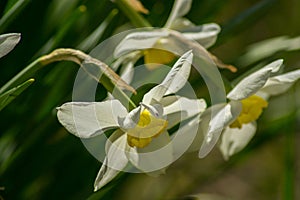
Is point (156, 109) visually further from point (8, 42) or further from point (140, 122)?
point (8, 42)

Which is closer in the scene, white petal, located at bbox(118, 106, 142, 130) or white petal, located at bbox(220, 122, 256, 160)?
white petal, located at bbox(118, 106, 142, 130)

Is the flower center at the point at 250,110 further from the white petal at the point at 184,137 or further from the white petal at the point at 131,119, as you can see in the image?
the white petal at the point at 131,119

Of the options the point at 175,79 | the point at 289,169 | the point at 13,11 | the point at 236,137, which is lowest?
the point at 289,169

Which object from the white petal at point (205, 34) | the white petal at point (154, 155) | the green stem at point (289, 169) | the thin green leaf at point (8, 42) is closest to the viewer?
the thin green leaf at point (8, 42)

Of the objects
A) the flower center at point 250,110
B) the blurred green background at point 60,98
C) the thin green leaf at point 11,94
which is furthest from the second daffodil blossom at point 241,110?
the thin green leaf at point 11,94

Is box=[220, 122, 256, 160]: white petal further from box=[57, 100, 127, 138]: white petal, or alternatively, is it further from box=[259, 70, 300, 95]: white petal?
box=[57, 100, 127, 138]: white petal

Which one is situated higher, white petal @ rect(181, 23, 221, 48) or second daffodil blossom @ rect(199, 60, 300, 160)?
white petal @ rect(181, 23, 221, 48)

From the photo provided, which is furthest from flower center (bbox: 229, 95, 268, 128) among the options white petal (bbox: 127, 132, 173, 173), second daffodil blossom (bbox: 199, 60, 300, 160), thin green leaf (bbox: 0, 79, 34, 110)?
thin green leaf (bbox: 0, 79, 34, 110)

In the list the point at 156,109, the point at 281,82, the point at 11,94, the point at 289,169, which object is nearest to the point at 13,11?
A: the point at 11,94
